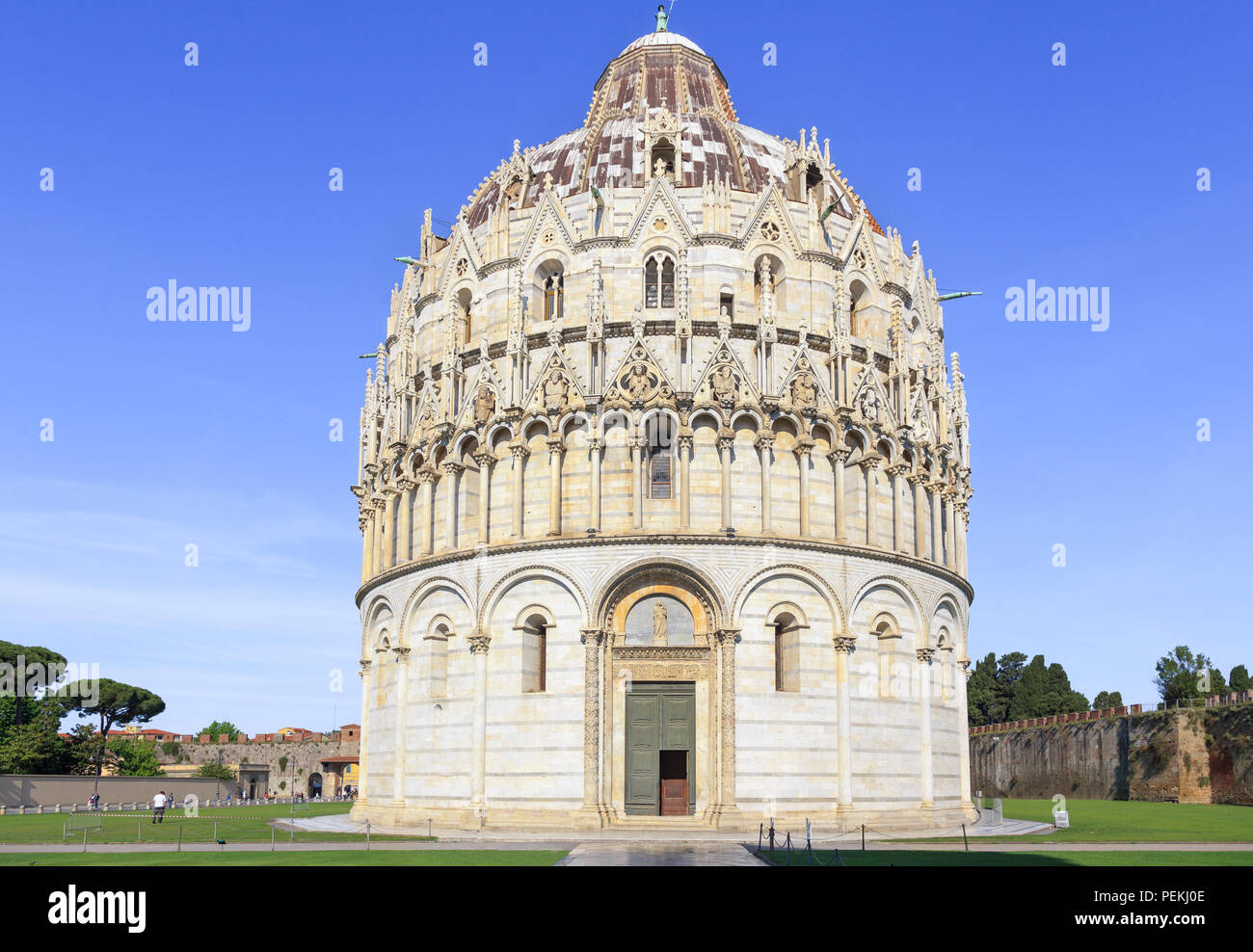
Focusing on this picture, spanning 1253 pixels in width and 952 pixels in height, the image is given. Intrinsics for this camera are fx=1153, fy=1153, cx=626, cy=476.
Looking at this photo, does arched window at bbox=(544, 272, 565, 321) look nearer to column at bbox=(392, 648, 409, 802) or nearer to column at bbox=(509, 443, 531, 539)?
column at bbox=(509, 443, 531, 539)

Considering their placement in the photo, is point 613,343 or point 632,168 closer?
point 613,343

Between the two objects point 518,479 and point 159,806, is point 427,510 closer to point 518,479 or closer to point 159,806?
point 518,479

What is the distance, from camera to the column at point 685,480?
42688mm

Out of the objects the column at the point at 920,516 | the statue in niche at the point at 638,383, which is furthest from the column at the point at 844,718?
the statue in niche at the point at 638,383

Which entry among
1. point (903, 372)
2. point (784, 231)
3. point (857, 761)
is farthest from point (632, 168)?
point (857, 761)

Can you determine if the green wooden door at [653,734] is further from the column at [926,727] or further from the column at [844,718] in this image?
the column at [926,727]

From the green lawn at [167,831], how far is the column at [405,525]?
11903mm

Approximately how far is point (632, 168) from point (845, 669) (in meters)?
23.1

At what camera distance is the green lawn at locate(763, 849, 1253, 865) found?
28984 mm

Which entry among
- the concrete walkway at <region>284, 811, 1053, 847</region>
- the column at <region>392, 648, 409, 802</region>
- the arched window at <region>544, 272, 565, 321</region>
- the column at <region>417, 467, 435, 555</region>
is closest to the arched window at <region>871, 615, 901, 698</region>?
the concrete walkway at <region>284, 811, 1053, 847</region>

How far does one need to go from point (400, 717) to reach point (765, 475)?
17.7 meters
